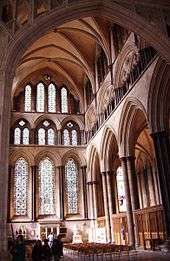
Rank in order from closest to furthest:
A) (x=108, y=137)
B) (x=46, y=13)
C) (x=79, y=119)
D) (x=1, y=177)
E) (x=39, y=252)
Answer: (x=1, y=177) < (x=39, y=252) < (x=46, y=13) < (x=108, y=137) < (x=79, y=119)

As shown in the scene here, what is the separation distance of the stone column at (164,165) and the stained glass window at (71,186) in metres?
12.2

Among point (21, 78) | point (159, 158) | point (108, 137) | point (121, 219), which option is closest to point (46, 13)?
point (159, 158)

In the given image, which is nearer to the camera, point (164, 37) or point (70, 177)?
point (164, 37)

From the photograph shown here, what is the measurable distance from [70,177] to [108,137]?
6085mm

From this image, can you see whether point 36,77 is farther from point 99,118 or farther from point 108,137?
point 108,137

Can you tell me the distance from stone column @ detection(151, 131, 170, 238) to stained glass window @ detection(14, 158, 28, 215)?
1319 centimetres

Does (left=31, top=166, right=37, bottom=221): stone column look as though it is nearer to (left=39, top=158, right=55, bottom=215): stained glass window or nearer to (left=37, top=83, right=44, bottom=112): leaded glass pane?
(left=39, top=158, right=55, bottom=215): stained glass window

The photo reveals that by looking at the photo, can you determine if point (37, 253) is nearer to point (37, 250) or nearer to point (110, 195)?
point (37, 250)

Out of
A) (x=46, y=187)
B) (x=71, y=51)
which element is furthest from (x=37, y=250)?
(x=71, y=51)

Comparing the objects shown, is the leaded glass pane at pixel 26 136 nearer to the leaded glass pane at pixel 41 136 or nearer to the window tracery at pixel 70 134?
the leaded glass pane at pixel 41 136

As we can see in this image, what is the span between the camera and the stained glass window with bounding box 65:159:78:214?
2480 centimetres

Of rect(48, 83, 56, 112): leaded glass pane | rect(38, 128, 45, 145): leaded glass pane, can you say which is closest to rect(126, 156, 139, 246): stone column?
rect(38, 128, 45, 145): leaded glass pane

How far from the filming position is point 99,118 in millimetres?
23125

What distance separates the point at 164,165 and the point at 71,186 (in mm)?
12661
